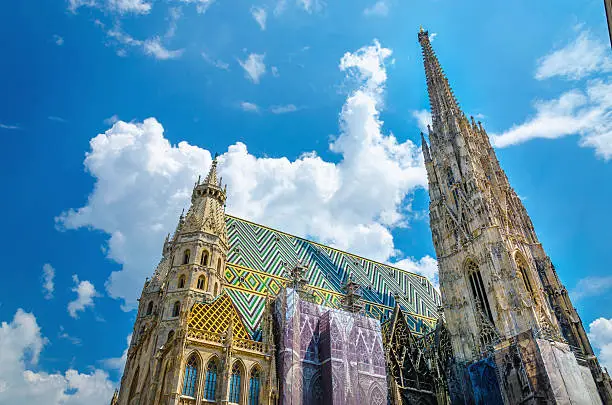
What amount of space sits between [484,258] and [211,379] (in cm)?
2082

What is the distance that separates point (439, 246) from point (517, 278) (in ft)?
24.9

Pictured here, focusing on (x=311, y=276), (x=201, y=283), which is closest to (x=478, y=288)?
(x=311, y=276)

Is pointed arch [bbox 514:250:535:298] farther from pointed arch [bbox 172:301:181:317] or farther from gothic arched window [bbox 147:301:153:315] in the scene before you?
gothic arched window [bbox 147:301:153:315]

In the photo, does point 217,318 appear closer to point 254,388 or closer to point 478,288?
point 254,388

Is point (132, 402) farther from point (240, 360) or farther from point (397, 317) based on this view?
point (397, 317)

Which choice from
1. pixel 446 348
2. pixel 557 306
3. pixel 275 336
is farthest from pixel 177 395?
pixel 557 306

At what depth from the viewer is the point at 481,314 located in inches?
1209

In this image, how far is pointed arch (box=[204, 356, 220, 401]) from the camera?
2022cm

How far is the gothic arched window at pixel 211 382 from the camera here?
66.3 feet

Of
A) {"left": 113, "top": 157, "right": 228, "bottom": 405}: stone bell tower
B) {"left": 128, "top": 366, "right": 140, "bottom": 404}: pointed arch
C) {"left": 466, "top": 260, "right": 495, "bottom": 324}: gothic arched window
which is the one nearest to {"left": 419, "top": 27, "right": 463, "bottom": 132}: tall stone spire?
{"left": 466, "top": 260, "right": 495, "bottom": 324}: gothic arched window

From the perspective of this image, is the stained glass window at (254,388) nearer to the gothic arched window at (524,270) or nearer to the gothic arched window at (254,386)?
the gothic arched window at (254,386)

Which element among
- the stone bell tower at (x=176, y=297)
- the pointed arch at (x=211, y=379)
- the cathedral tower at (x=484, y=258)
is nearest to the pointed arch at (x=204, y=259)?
the stone bell tower at (x=176, y=297)

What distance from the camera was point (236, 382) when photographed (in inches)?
833

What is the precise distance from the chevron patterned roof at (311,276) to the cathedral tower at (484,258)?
460 centimetres
